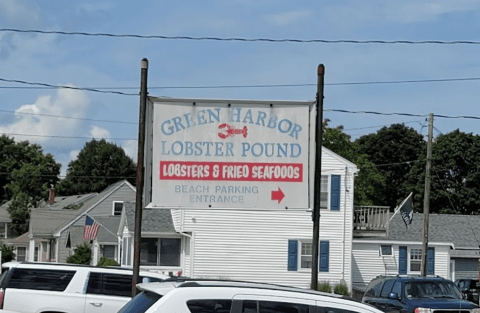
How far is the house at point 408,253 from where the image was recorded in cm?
4378

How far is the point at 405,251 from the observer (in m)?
44.6

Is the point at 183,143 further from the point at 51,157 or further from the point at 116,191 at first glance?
the point at 51,157

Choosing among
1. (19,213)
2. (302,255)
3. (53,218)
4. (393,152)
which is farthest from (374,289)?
(19,213)

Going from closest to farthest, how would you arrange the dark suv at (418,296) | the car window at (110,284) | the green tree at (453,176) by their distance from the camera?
the car window at (110,284)
the dark suv at (418,296)
the green tree at (453,176)

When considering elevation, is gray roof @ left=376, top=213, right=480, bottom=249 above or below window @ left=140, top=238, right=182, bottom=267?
above

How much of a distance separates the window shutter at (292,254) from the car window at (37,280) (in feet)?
78.4

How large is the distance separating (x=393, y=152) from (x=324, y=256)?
1750 inches

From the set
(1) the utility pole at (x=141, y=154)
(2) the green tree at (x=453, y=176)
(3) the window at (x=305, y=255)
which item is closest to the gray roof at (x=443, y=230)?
(3) the window at (x=305, y=255)

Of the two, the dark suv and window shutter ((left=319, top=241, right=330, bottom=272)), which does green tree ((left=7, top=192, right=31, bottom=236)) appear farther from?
the dark suv

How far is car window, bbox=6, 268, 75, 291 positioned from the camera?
16281 mm

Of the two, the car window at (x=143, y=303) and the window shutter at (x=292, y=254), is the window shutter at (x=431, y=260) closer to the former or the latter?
the window shutter at (x=292, y=254)

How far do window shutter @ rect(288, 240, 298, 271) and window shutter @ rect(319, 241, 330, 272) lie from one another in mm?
1203

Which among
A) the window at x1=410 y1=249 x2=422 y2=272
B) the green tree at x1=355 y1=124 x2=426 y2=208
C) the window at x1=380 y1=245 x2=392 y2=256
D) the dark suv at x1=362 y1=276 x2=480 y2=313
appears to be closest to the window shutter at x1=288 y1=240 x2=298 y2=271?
the window at x1=380 y1=245 x2=392 y2=256

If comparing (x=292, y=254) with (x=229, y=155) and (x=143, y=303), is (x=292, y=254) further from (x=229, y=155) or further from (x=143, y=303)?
(x=143, y=303)
